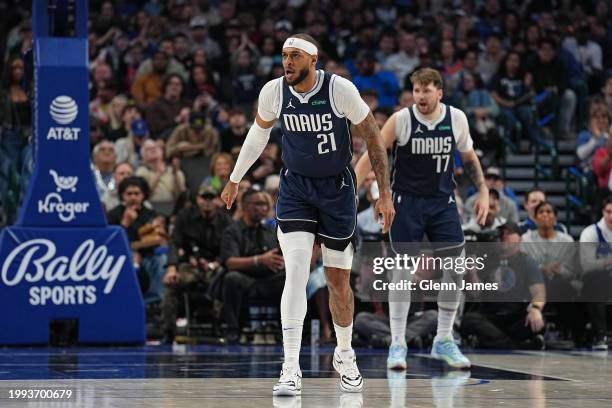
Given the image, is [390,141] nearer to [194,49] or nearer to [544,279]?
[544,279]

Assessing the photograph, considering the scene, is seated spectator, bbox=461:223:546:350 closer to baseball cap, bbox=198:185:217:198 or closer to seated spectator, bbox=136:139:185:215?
baseball cap, bbox=198:185:217:198

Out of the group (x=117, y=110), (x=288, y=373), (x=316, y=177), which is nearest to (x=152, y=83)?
(x=117, y=110)

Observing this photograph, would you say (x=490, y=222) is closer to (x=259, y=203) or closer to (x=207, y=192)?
(x=259, y=203)

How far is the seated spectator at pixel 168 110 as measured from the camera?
696 inches

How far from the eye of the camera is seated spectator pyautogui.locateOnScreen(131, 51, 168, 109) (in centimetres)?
1853

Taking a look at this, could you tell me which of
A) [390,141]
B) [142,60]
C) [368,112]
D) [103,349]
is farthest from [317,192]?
[142,60]

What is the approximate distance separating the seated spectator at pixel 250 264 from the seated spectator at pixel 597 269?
3.31 m

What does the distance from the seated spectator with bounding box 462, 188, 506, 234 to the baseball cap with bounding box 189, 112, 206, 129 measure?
15.6ft

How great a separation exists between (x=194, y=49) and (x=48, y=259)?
8826mm

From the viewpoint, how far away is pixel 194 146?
16938 millimetres

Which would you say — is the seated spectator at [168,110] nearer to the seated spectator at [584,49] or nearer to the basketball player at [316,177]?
the seated spectator at [584,49]

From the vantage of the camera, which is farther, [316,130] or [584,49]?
[584,49]

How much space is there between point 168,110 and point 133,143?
1.15m

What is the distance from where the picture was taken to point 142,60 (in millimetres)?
19484
